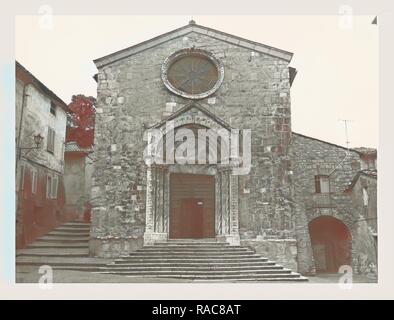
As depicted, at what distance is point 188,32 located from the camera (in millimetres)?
10320

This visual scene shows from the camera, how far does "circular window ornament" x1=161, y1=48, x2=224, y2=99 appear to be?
10.4 meters

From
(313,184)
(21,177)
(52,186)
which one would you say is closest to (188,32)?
(313,184)

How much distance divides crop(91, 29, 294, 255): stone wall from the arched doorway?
0.65 m

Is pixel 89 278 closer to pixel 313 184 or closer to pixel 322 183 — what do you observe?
pixel 313 184

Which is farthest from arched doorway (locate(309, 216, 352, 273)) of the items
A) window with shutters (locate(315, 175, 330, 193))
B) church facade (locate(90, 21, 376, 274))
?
window with shutters (locate(315, 175, 330, 193))

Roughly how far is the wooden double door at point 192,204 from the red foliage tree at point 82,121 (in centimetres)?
201

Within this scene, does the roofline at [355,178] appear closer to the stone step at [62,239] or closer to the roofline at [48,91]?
the stone step at [62,239]

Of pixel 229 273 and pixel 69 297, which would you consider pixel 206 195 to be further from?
pixel 69 297

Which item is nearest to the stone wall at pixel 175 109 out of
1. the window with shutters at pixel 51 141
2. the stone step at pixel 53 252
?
the stone step at pixel 53 252

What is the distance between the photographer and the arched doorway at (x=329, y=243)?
9.41 metres

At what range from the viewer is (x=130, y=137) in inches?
399

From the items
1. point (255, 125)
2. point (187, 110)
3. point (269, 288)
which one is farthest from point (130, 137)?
point (269, 288)

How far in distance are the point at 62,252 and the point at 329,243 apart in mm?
5454
